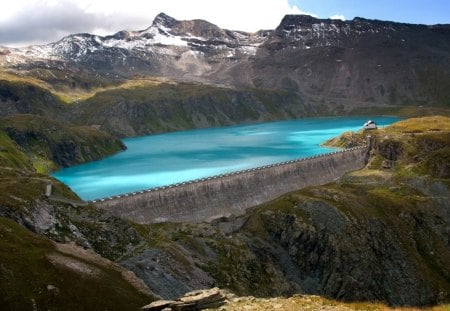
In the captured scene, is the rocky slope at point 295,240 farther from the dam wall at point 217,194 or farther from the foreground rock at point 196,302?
the foreground rock at point 196,302

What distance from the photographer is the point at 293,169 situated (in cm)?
14175

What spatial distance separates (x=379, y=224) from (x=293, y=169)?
3743 cm

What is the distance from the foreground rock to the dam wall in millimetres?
58130

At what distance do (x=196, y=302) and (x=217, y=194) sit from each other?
258ft

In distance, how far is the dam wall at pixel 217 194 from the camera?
100688mm

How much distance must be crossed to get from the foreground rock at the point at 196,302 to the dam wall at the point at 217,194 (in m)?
58.1

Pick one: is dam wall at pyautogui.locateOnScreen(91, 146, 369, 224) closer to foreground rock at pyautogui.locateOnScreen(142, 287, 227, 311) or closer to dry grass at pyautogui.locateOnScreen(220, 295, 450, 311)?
foreground rock at pyautogui.locateOnScreen(142, 287, 227, 311)

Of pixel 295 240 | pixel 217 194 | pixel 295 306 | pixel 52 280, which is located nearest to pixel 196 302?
pixel 295 306

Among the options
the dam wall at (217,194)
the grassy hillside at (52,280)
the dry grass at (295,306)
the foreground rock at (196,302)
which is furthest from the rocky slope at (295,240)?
the dry grass at (295,306)

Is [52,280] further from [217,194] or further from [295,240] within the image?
[217,194]

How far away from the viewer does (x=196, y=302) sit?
3791 centimetres

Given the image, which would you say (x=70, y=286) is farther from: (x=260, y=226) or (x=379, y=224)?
(x=379, y=224)

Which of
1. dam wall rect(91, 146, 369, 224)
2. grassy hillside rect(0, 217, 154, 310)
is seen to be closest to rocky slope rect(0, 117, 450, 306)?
dam wall rect(91, 146, 369, 224)

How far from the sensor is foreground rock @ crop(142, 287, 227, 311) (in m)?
37.5
